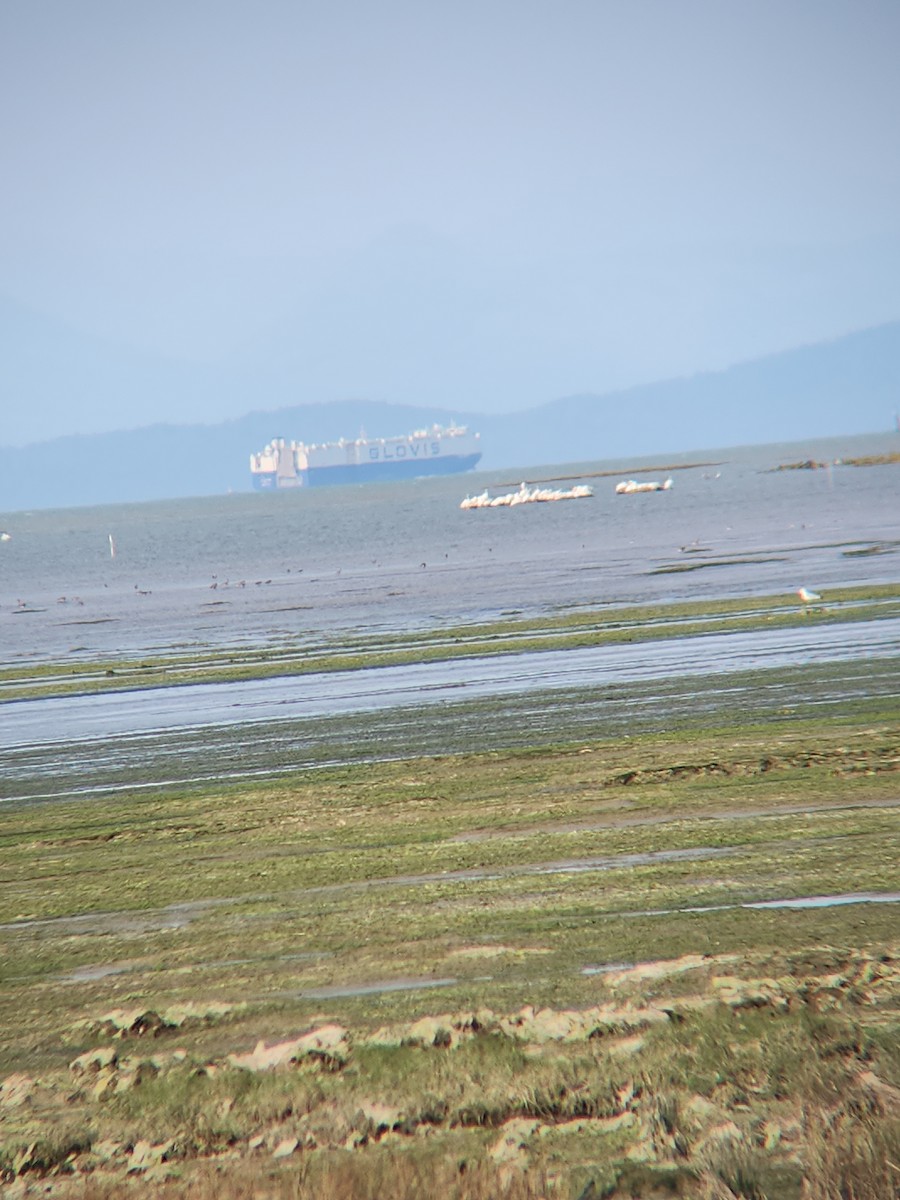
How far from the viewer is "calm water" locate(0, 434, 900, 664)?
83.9 ft

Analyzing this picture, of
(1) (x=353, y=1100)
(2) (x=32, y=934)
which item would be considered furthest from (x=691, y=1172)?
(2) (x=32, y=934)

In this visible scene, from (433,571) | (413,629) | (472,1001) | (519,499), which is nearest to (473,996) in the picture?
(472,1001)

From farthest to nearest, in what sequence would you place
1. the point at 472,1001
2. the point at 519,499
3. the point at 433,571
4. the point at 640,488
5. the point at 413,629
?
the point at 640,488 → the point at 519,499 → the point at 433,571 → the point at 413,629 → the point at 472,1001

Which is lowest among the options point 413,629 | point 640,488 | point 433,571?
point 640,488

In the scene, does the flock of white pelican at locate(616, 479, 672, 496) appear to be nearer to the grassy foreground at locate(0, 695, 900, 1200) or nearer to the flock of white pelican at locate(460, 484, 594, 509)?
the flock of white pelican at locate(460, 484, 594, 509)

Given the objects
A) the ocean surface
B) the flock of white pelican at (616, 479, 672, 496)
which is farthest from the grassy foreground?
the flock of white pelican at (616, 479, 672, 496)

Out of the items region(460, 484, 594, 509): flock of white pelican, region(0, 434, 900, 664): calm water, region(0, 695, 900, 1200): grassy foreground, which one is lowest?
region(460, 484, 594, 509): flock of white pelican

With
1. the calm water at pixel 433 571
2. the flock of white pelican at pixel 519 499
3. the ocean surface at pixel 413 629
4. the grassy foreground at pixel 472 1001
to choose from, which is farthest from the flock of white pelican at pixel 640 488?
the grassy foreground at pixel 472 1001

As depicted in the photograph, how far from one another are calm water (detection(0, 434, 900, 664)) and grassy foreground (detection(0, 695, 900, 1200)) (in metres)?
15.5

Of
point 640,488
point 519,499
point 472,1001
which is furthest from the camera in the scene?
point 640,488

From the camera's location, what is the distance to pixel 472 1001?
4.98m

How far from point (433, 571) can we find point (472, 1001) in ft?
111

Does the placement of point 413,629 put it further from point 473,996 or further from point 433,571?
point 473,996

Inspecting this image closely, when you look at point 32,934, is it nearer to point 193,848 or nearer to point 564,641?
point 193,848
